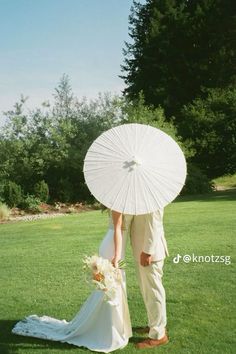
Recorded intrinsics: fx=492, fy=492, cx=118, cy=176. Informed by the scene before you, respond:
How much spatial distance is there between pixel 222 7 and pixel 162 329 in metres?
31.0

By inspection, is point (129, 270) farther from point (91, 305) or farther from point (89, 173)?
point (89, 173)

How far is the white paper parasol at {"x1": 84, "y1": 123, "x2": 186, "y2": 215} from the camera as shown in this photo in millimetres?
4441

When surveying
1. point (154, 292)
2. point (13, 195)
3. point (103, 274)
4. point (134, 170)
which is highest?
point (134, 170)

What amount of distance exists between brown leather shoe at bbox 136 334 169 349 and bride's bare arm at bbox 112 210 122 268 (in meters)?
0.94

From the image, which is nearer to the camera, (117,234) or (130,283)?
(117,234)

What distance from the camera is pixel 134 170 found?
4.60 m

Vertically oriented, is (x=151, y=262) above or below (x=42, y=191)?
above

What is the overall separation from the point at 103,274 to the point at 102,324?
0.73 meters

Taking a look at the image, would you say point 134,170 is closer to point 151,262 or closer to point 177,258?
point 151,262

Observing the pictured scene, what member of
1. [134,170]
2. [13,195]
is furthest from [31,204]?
[134,170]

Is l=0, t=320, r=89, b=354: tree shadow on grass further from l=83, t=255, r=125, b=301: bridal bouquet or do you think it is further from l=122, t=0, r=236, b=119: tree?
l=122, t=0, r=236, b=119: tree

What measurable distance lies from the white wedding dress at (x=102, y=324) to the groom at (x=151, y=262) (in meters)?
0.16

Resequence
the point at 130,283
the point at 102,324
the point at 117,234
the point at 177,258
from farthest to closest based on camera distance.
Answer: the point at 177,258 < the point at 130,283 < the point at 102,324 < the point at 117,234

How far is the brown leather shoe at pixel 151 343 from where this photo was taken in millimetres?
5090
